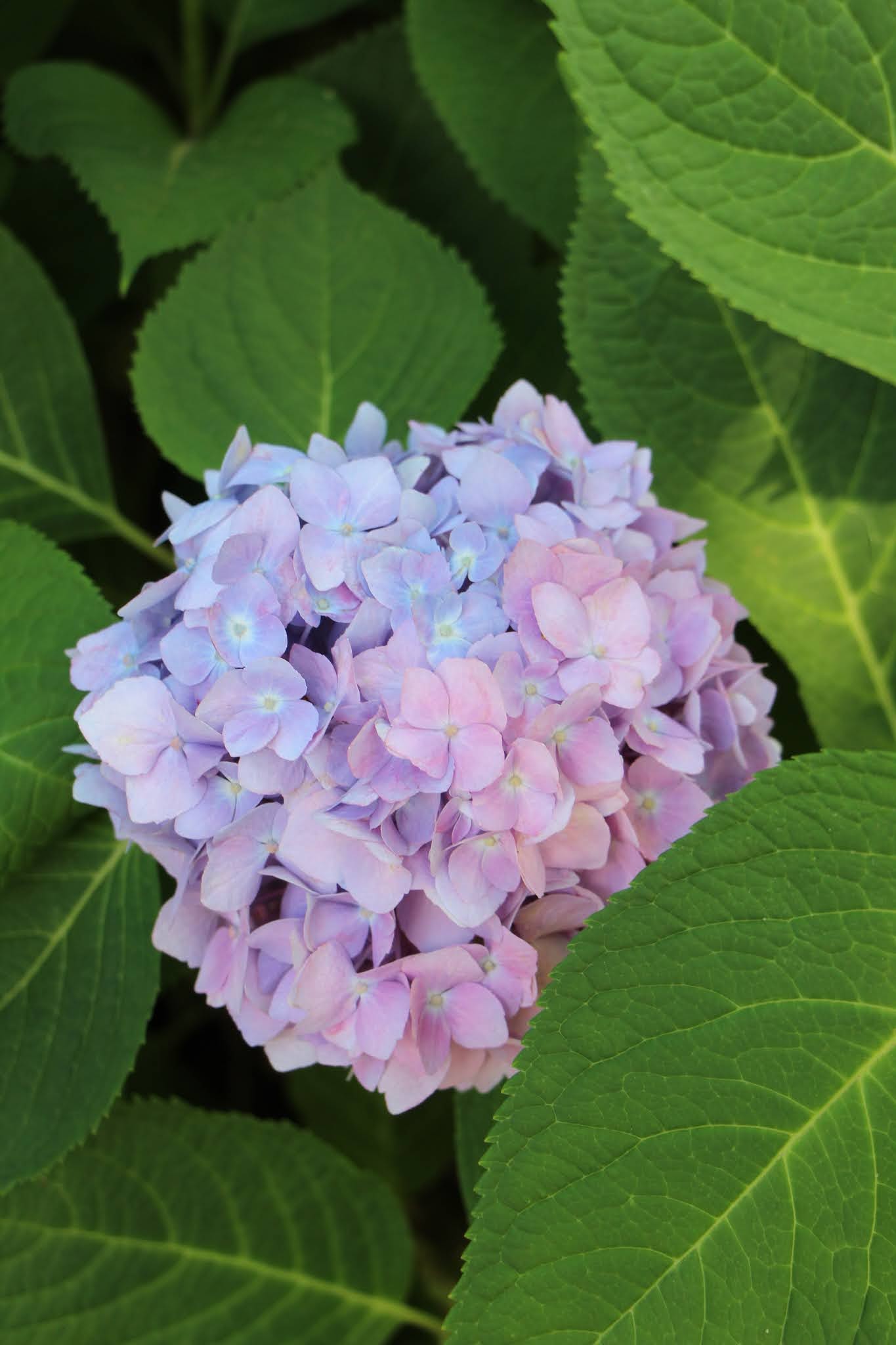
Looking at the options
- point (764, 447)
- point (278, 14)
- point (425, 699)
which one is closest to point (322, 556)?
point (425, 699)

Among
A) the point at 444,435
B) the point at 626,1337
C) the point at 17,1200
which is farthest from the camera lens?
the point at 17,1200

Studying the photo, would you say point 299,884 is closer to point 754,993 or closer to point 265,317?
point 754,993

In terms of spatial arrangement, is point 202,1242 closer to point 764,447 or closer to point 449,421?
point 449,421

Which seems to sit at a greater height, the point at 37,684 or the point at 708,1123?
the point at 708,1123

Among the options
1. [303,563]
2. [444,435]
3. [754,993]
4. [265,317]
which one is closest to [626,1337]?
[754,993]

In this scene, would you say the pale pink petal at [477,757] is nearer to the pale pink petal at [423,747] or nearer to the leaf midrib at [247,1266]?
the pale pink petal at [423,747]

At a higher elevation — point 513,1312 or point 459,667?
point 459,667

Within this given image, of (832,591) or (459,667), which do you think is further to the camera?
(832,591)

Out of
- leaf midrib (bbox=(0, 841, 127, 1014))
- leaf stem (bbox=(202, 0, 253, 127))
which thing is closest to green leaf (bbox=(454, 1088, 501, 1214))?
leaf midrib (bbox=(0, 841, 127, 1014))

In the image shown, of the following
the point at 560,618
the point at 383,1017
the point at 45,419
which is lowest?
the point at 45,419
